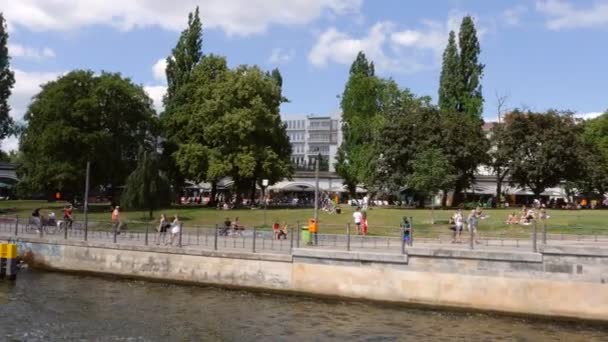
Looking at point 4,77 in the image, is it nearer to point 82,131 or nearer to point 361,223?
point 82,131

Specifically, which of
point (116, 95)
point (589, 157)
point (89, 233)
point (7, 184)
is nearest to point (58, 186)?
point (116, 95)

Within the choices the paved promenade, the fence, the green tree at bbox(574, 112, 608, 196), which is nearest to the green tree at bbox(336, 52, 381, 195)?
the green tree at bbox(574, 112, 608, 196)

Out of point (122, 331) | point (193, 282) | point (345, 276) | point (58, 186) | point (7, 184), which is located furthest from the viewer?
point (7, 184)

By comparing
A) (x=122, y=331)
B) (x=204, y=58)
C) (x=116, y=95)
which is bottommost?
(x=122, y=331)

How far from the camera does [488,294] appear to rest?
84.0 ft

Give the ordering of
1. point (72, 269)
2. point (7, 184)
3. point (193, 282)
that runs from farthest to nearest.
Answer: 1. point (7, 184)
2. point (72, 269)
3. point (193, 282)

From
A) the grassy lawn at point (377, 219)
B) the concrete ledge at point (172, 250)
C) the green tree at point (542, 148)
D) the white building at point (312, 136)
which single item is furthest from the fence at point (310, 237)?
the white building at point (312, 136)

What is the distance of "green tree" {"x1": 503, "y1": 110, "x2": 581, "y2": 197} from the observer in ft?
191

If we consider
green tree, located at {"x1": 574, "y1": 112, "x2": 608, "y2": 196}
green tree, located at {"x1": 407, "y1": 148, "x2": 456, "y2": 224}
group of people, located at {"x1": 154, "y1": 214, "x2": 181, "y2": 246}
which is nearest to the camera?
group of people, located at {"x1": 154, "y1": 214, "x2": 181, "y2": 246}

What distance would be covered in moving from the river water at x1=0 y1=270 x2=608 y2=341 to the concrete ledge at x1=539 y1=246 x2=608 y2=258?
261 cm

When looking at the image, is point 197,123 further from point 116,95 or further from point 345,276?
point 345,276

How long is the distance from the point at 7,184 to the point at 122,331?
77.9m

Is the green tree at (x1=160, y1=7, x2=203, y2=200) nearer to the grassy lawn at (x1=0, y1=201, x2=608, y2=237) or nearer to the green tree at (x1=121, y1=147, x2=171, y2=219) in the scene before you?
the grassy lawn at (x1=0, y1=201, x2=608, y2=237)

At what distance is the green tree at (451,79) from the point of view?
65875 millimetres
